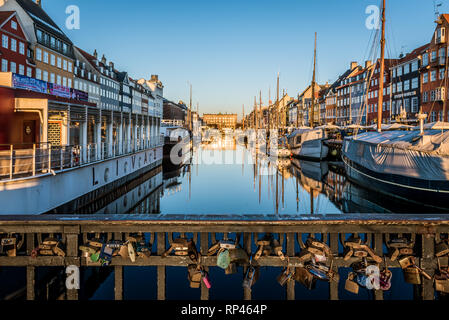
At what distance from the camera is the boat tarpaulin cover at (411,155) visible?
→ 18125 mm

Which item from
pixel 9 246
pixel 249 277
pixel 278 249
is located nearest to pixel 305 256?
pixel 278 249

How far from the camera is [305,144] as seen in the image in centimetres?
4947

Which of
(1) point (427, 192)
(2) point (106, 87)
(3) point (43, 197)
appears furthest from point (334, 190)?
(2) point (106, 87)

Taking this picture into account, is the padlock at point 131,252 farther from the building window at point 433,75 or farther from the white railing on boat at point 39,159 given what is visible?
the building window at point 433,75

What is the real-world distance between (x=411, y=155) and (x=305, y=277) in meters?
17.2

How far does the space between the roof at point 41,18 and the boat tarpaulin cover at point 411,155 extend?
4856 cm

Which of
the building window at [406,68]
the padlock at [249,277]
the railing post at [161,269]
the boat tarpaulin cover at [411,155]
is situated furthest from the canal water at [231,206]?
the building window at [406,68]

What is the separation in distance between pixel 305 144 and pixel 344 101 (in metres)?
46.2

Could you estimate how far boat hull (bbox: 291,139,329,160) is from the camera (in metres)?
47.3

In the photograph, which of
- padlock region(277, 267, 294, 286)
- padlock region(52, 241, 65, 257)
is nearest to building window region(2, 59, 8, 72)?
padlock region(52, 241, 65, 257)

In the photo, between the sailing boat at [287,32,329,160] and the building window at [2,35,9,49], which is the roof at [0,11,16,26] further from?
the sailing boat at [287,32,329,160]

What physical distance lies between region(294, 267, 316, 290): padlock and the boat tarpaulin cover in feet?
51.1
